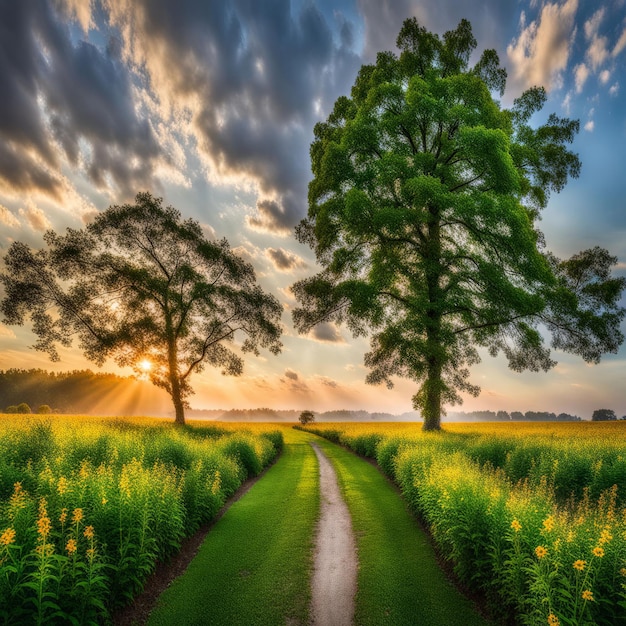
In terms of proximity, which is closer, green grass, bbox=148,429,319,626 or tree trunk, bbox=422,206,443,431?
green grass, bbox=148,429,319,626

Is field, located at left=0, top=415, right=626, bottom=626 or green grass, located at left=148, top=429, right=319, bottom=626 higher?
field, located at left=0, top=415, right=626, bottom=626

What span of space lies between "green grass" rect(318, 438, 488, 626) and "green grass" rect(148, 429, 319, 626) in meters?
1.28

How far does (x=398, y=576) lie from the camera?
25.5 ft

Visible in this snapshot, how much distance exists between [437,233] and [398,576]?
19.0 m

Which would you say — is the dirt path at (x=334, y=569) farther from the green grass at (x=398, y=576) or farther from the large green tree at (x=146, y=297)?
the large green tree at (x=146, y=297)

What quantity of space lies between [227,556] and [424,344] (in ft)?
45.7

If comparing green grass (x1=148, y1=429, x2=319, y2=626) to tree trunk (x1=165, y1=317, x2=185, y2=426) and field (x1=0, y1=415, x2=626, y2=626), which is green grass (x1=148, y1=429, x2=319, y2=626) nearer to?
field (x1=0, y1=415, x2=626, y2=626)

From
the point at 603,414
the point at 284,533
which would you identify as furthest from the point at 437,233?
the point at 603,414

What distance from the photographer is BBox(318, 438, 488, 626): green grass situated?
6.41 meters

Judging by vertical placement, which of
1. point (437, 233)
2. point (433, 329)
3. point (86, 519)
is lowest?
point (86, 519)

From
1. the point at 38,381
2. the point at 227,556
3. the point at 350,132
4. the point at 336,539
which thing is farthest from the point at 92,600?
the point at 38,381

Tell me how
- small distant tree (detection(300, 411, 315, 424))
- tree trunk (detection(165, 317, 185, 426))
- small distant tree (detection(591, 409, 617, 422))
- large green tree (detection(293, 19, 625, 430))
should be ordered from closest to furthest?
1. large green tree (detection(293, 19, 625, 430))
2. tree trunk (detection(165, 317, 185, 426))
3. small distant tree (detection(300, 411, 315, 424))
4. small distant tree (detection(591, 409, 617, 422))

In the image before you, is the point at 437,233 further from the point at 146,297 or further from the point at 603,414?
the point at 603,414

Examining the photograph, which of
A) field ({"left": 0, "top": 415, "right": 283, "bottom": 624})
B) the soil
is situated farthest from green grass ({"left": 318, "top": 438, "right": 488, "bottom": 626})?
field ({"left": 0, "top": 415, "right": 283, "bottom": 624})
